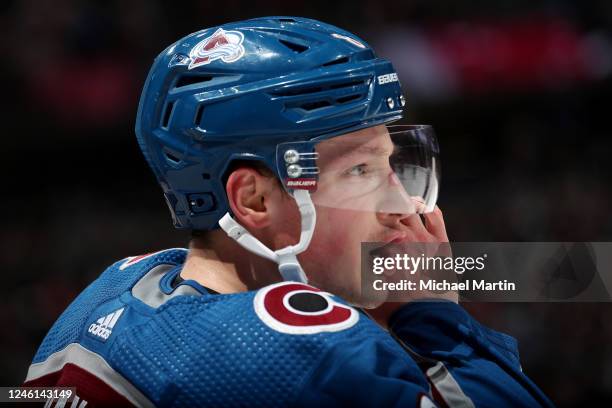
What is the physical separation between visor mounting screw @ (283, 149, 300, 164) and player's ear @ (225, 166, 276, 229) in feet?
0.25

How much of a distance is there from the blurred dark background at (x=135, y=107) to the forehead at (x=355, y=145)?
14.1 feet

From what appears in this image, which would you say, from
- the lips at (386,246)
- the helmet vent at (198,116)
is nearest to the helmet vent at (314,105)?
the helmet vent at (198,116)

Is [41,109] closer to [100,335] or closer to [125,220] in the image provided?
[125,220]

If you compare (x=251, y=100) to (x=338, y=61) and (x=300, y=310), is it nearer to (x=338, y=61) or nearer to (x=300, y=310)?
(x=338, y=61)

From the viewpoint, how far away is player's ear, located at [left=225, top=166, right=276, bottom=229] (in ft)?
7.45

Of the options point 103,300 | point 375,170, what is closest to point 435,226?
point 375,170

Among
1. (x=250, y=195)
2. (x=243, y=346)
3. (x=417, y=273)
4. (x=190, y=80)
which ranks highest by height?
(x=190, y=80)

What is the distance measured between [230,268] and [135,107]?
5.21 m

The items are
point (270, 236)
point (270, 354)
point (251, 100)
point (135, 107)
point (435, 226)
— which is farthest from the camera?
point (135, 107)

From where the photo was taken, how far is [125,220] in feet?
24.4

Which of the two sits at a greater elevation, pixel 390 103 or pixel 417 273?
pixel 390 103

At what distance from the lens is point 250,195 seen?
2285 mm

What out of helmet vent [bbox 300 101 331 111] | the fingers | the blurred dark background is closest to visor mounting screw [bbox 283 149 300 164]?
helmet vent [bbox 300 101 331 111]

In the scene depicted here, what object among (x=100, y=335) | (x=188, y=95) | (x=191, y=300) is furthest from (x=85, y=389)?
(x=188, y=95)
